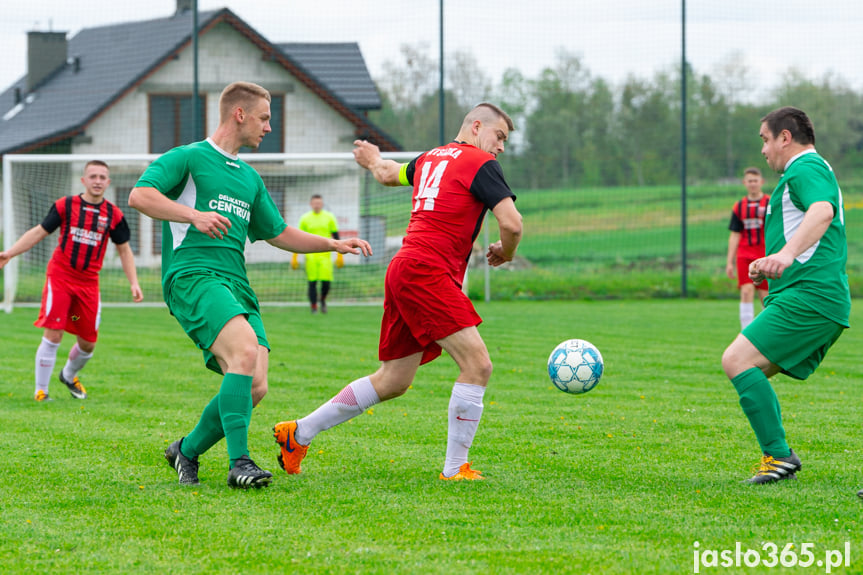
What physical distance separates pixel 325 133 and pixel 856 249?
531 inches

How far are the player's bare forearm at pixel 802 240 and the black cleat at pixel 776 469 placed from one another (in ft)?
3.14

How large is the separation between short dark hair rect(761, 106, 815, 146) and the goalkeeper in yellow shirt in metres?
10.8

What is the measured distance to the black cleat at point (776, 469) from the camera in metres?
4.71

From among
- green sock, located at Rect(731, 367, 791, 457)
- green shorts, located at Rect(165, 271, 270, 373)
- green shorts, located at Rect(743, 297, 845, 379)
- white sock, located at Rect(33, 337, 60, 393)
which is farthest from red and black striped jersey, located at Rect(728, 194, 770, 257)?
green shorts, located at Rect(165, 271, 270, 373)

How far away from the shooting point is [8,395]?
7961 mm


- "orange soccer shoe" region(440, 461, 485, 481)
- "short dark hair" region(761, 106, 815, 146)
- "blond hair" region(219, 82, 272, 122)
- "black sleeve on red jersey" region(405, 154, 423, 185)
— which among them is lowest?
"orange soccer shoe" region(440, 461, 485, 481)

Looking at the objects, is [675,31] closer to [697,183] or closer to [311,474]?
[697,183]

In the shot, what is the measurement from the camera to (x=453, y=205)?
4922 millimetres

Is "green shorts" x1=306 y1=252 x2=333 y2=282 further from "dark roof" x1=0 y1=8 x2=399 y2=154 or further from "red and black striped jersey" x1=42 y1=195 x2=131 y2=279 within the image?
"red and black striped jersey" x1=42 y1=195 x2=131 y2=279

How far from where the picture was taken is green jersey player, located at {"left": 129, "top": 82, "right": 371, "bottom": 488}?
4.59 meters

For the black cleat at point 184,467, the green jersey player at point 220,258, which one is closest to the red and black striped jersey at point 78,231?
the green jersey player at point 220,258

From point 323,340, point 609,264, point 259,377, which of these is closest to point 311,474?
point 259,377

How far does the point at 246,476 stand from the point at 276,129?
2170 cm

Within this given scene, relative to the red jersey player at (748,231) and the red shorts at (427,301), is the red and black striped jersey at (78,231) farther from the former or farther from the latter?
the red jersey player at (748,231)
